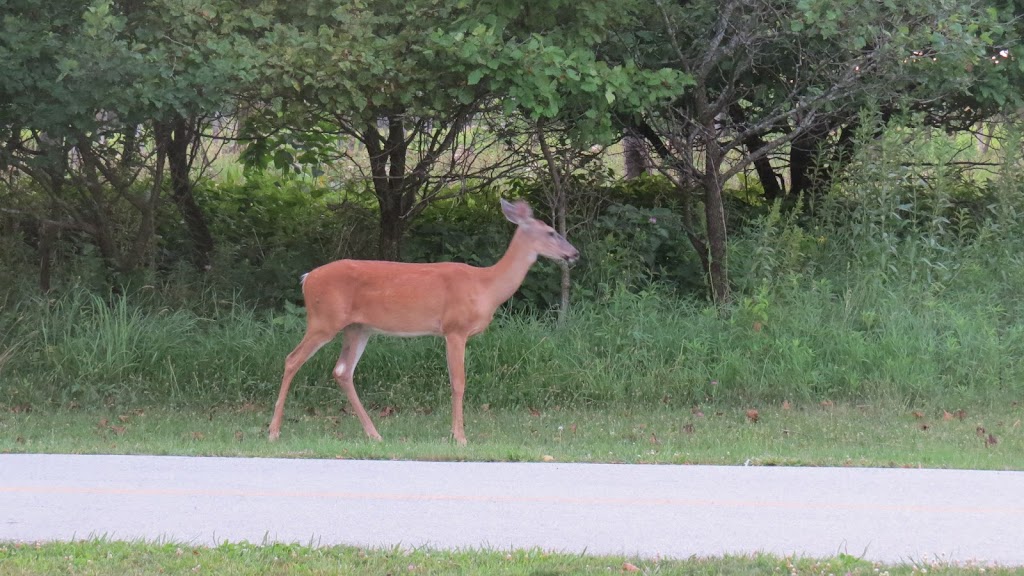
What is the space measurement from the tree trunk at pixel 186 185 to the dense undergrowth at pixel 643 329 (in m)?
0.81

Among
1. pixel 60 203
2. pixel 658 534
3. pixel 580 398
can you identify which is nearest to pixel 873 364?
pixel 580 398

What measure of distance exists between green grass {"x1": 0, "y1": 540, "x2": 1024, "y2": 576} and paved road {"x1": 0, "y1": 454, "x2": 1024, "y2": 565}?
181 millimetres

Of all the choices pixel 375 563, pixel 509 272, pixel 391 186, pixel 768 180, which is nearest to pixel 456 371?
pixel 509 272

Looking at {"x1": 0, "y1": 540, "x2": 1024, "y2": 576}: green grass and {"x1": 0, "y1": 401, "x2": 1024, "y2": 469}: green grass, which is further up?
{"x1": 0, "y1": 540, "x2": 1024, "y2": 576}: green grass

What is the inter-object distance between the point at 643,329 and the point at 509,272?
8.16 feet

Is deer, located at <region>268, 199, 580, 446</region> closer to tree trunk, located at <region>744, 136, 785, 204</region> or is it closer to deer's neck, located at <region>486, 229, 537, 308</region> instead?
deer's neck, located at <region>486, 229, 537, 308</region>

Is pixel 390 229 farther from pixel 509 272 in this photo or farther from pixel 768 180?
pixel 768 180

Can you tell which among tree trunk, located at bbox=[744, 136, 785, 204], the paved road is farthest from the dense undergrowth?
the paved road

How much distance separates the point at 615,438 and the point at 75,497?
4.07 meters

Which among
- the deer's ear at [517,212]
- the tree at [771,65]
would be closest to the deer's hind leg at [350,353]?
the deer's ear at [517,212]

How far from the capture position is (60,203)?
1323 centimetres

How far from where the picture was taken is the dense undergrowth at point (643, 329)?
1090 centimetres

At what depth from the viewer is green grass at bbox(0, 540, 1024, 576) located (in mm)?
5188

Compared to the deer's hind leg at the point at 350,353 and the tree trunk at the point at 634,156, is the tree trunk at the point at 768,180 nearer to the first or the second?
the tree trunk at the point at 634,156
